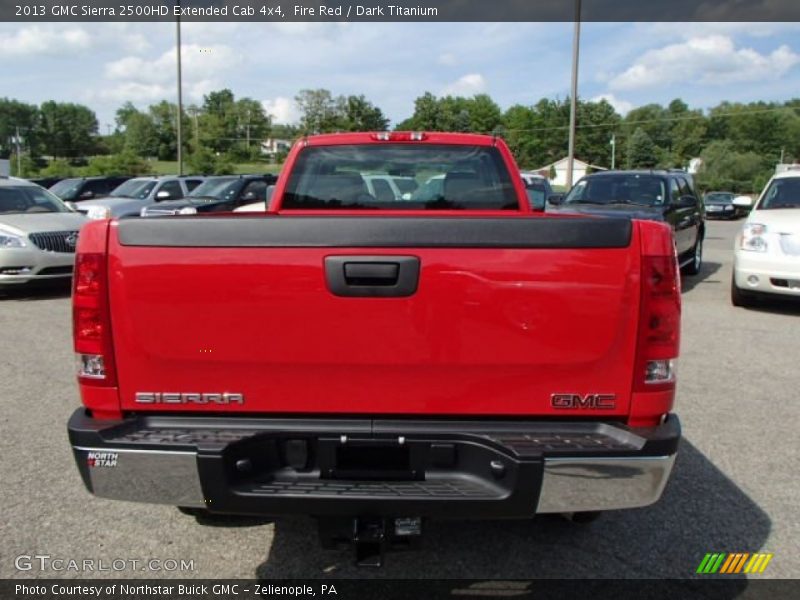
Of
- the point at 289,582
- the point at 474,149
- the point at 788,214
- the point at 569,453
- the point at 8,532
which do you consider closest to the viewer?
the point at 569,453

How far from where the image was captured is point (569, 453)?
237cm

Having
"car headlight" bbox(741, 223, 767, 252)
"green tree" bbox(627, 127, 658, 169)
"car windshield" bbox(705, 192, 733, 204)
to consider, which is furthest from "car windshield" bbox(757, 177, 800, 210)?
"green tree" bbox(627, 127, 658, 169)

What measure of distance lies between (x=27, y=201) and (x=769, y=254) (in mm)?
11256

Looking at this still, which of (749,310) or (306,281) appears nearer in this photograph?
(306,281)

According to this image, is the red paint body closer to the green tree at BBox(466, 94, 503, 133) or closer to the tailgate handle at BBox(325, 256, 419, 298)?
the tailgate handle at BBox(325, 256, 419, 298)

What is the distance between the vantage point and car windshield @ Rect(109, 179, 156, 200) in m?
18.6

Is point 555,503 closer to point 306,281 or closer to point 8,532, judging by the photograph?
point 306,281

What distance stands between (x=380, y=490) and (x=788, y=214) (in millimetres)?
8760

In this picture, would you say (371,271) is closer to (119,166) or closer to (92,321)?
(92,321)

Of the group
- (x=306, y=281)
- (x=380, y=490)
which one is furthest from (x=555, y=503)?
(x=306, y=281)

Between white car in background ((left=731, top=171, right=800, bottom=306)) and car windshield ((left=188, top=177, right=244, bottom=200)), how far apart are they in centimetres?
1123

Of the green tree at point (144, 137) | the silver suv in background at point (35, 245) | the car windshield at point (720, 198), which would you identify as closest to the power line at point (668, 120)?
→ the green tree at point (144, 137)

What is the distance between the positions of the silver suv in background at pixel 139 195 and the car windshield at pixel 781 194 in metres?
12.9

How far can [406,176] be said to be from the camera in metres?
4.52
